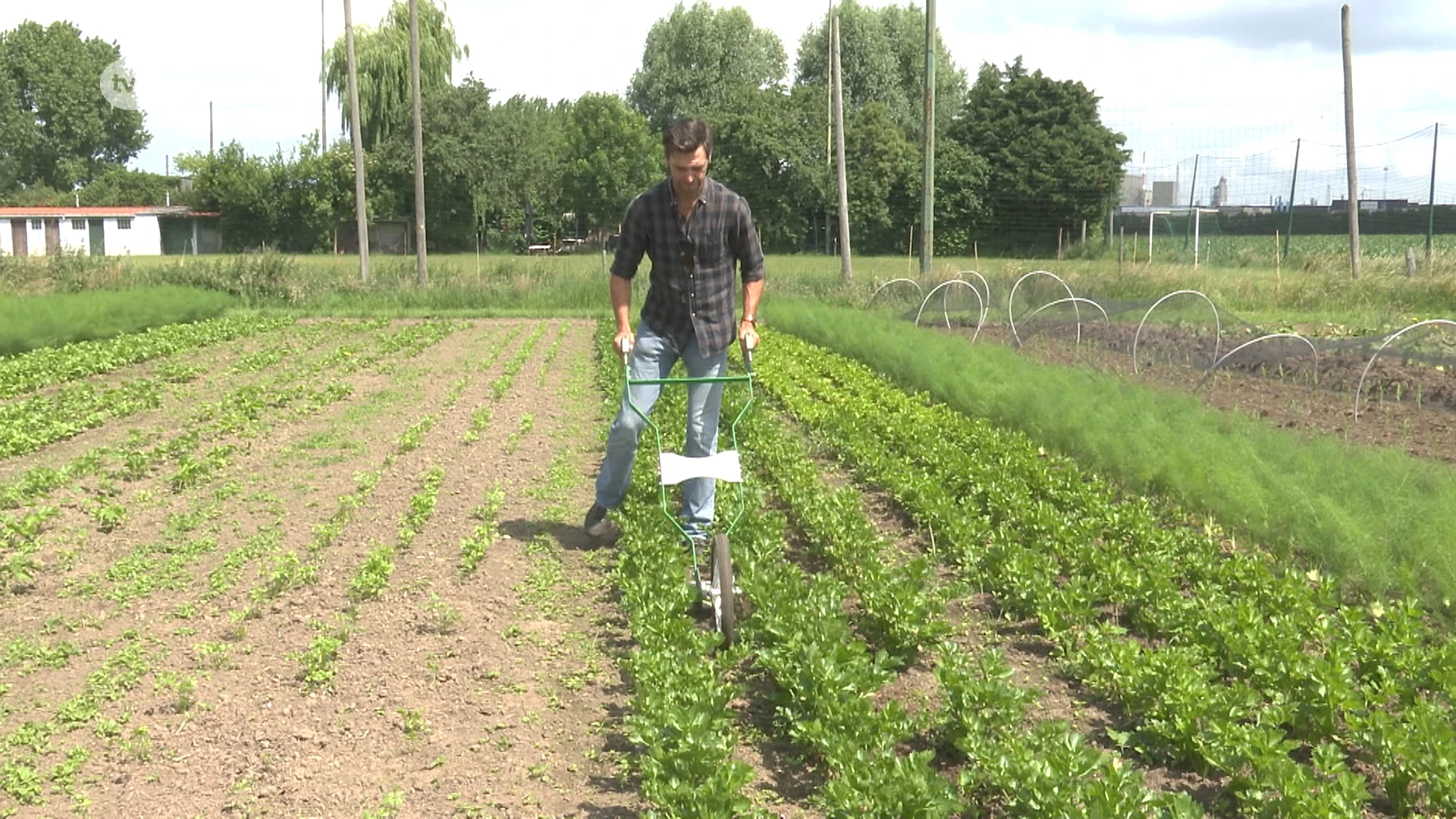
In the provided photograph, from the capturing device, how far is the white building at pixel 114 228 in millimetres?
50781

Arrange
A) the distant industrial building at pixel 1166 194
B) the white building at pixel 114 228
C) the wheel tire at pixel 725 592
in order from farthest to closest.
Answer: the white building at pixel 114 228
the distant industrial building at pixel 1166 194
the wheel tire at pixel 725 592

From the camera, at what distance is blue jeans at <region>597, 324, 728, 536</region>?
5914mm

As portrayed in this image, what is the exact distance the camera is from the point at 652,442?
8.80m

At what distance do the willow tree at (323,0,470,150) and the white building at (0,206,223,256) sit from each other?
8.27m

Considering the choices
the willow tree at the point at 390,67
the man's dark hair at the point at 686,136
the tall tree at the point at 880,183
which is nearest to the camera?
the man's dark hair at the point at 686,136

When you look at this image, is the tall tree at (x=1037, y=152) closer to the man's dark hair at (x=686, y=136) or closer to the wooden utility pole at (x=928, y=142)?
the wooden utility pole at (x=928, y=142)

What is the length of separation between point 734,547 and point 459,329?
14.3 meters

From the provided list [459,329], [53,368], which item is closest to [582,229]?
[459,329]

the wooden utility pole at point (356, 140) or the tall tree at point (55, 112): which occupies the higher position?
the tall tree at point (55, 112)

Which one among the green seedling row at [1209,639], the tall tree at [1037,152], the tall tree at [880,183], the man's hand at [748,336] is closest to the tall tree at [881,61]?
the tall tree at [1037,152]

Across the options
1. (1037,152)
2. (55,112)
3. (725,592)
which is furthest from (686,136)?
(55,112)

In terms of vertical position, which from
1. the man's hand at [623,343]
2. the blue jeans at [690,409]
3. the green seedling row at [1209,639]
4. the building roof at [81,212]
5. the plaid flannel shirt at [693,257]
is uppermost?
the building roof at [81,212]

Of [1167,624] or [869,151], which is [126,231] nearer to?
[869,151]

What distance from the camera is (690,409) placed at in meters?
5.98
